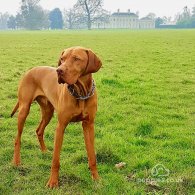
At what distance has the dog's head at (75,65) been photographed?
15.0 feet

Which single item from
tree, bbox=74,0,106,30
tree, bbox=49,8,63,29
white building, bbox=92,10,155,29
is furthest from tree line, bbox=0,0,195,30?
white building, bbox=92,10,155,29

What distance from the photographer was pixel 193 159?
615 cm

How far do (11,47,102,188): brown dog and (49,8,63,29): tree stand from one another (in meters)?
166

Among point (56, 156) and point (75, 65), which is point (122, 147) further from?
point (75, 65)

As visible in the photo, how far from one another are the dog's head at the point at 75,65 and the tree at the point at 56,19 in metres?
168

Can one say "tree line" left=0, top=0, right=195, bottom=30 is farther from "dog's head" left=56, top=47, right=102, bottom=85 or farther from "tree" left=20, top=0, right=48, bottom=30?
"dog's head" left=56, top=47, right=102, bottom=85

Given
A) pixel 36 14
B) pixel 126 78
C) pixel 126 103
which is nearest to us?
pixel 126 103

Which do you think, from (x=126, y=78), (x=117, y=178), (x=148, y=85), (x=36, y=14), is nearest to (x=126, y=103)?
(x=148, y=85)

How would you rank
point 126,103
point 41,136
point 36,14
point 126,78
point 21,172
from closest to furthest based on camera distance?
point 21,172 → point 41,136 → point 126,103 → point 126,78 → point 36,14

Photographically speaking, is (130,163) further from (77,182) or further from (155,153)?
(77,182)

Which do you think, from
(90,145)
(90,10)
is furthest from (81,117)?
(90,10)

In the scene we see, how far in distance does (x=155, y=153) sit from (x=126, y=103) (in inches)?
154

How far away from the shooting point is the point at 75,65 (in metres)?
4.68

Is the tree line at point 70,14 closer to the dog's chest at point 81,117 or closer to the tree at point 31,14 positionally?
the tree at point 31,14
